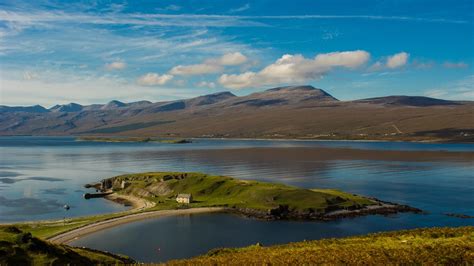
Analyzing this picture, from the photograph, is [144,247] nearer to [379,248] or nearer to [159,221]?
[159,221]

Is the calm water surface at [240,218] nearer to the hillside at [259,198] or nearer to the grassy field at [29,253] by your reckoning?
the hillside at [259,198]

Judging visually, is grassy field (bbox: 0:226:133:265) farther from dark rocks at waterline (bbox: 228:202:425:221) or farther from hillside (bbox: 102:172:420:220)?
hillside (bbox: 102:172:420:220)

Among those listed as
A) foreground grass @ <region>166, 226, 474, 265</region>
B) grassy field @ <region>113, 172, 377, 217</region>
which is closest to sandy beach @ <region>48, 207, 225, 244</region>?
grassy field @ <region>113, 172, 377, 217</region>

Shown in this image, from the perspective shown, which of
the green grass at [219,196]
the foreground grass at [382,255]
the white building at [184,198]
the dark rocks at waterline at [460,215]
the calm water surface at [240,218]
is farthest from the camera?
the white building at [184,198]

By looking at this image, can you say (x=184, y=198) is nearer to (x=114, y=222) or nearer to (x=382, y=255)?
(x=114, y=222)

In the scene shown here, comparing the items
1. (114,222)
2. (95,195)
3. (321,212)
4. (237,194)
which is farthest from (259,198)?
(95,195)

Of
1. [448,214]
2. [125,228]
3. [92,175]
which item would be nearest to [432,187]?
[448,214]

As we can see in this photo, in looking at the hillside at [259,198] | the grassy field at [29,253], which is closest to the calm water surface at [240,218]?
the hillside at [259,198]
